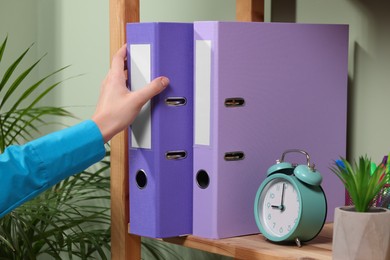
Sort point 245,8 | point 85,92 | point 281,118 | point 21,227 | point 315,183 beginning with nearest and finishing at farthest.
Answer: point 315,183 < point 281,118 < point 245,8 < point 21,227 < point 85,92

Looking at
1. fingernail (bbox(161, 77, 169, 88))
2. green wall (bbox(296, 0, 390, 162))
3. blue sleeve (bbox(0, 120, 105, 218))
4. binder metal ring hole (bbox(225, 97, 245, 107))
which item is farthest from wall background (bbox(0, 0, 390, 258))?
blue sleeve (bbox(0, 120, 105, 218))

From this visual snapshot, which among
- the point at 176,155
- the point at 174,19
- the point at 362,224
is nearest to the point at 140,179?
the point at 176,155

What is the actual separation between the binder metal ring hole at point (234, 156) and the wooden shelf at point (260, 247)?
120 mm

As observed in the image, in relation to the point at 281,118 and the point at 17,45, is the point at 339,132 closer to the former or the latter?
the point at 281,118

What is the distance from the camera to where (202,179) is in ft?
4.20

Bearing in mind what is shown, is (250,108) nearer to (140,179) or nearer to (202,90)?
(202,90)

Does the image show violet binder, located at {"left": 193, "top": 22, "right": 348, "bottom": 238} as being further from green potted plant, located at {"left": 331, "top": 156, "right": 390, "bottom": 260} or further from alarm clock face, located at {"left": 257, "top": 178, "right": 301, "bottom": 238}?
green potted plant, located at {"left": 331, "top": 156, "right": 390, "bottom": 260}

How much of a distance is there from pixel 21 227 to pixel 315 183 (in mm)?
783

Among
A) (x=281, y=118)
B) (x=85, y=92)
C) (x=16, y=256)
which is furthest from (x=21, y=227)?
(x=281, y=118)

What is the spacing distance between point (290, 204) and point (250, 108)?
6.4 inches

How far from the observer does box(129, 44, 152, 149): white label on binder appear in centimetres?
126

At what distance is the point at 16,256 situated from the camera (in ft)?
6.11

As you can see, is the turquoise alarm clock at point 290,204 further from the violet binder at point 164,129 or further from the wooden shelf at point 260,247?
the violet binder at point 164,129

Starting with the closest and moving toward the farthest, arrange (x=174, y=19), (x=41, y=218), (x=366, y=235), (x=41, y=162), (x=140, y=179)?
(x=366, y=235) → (x=41, y=162) → (x=140, y=179) → (x=41, y=218) → (x=174, y=19)
